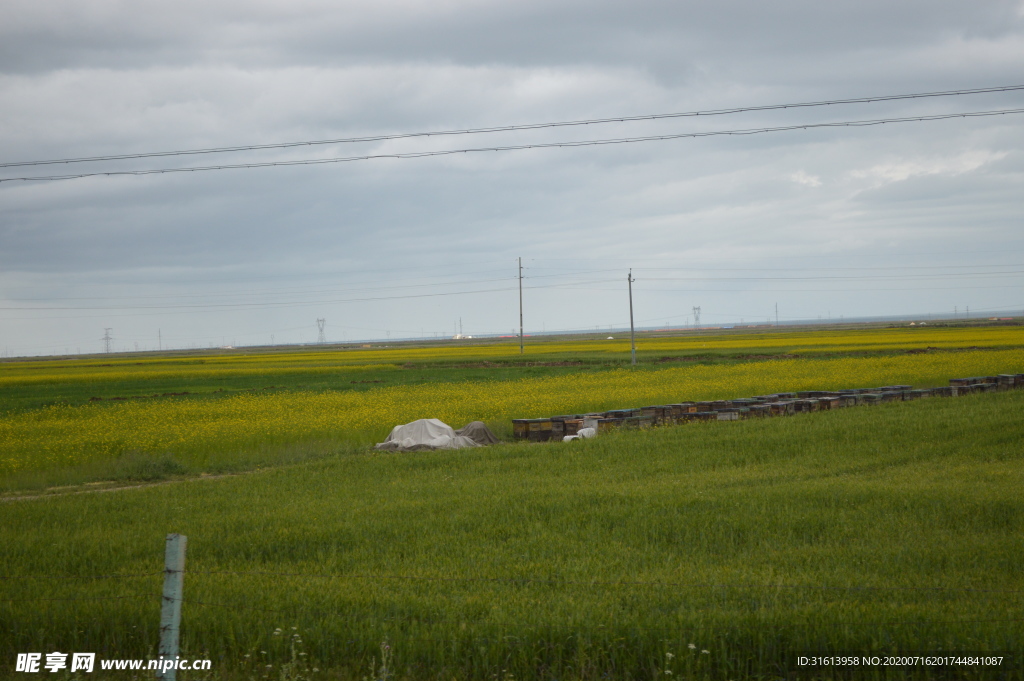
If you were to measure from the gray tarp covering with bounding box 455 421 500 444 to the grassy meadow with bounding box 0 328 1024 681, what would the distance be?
Result: 2.90m

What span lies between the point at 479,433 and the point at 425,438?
1884 millimetres

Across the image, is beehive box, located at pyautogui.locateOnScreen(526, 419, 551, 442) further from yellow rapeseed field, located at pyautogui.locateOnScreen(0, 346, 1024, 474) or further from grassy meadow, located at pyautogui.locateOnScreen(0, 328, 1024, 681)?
grassy meadow, located at pyautogui.locateOnScreen(0, 328, 1024, 681)

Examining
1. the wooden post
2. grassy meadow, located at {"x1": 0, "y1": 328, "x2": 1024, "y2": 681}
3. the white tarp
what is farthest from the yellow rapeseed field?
the wooden post

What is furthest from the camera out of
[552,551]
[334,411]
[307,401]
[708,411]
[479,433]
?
[307,401]

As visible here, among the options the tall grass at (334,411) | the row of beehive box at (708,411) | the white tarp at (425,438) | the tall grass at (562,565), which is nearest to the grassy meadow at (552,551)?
the tall grass at (562,565)

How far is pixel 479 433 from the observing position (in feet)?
73.3

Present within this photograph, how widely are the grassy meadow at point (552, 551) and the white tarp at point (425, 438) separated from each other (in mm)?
1456

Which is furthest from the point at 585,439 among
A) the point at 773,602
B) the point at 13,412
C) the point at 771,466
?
the point at 13,412

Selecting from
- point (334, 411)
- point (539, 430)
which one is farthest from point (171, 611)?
point (334, 411)

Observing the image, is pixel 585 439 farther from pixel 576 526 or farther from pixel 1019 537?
pixel 1019 537

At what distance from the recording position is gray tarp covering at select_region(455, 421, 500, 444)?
2219 cm

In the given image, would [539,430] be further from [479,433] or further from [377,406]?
[377,406]

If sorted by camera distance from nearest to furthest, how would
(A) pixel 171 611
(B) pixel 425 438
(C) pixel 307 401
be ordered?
(A) pixel 171 611, (B) pixel 425 438, (C) pixel 307 401

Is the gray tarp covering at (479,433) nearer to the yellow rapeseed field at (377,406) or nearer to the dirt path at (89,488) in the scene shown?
the yellow rapeseed field at (377,406)
